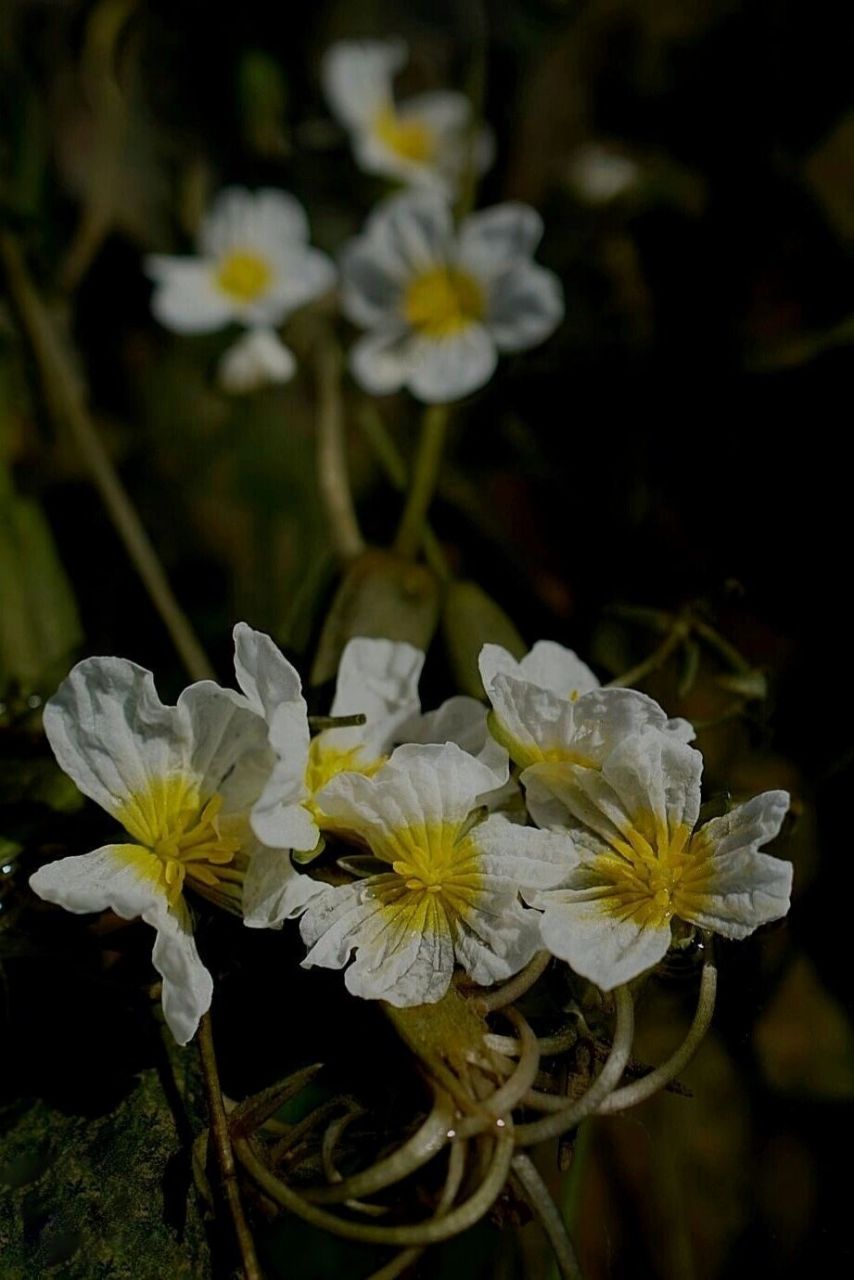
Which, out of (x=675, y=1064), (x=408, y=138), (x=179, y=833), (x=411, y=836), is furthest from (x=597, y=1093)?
(x=408, y=138)

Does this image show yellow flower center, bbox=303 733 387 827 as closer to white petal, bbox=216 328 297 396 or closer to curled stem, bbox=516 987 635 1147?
curled stem, bbox=516 987 635 1147

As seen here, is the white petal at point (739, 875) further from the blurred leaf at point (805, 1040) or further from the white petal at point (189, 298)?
the white petal at point (189, 298)

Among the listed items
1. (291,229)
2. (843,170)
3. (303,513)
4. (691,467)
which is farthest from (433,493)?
(843,170)

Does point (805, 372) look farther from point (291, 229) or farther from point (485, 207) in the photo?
point (291, 229)

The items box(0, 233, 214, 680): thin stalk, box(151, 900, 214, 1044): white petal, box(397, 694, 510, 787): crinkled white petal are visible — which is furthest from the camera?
box(0, 233, 214, 680): thin stalk

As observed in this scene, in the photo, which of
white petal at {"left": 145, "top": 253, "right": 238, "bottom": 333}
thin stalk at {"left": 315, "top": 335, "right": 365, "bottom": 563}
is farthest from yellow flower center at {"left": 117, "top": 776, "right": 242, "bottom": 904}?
white petal at {"left": 145, "top": 253, "right": 238, "bottom": 333}

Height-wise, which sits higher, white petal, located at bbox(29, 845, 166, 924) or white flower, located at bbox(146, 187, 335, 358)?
white flower, located at bbox(146, 187, 335, 358)
